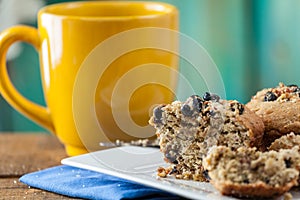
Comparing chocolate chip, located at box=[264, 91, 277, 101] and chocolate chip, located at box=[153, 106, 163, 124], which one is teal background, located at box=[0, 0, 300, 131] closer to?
chocolate chip, located at box=[264, 91, 277, 101]

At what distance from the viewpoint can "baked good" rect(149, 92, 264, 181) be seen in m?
1.36

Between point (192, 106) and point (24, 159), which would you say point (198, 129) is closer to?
point (192, 106)

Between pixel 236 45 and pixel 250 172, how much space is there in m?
1.94

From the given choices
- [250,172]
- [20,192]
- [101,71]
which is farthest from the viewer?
[101,71]

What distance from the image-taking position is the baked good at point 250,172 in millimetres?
1199

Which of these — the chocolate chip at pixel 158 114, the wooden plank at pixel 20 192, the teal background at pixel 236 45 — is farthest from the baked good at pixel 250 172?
the teal background at pixel 236 45

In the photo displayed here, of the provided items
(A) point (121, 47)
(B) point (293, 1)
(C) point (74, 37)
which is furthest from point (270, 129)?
(B) point (293, 1)

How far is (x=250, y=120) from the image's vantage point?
4.49 ft

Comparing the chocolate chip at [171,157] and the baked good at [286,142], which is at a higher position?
Answer: the baked good at [286,142]

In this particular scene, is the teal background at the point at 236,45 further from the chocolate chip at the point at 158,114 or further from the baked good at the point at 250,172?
the baked good at the point at 250,172

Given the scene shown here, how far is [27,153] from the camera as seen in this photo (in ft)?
6.20

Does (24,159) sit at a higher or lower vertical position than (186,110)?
lower

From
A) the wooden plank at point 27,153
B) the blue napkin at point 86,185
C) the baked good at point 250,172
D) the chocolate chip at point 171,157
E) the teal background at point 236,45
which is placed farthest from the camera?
the teal background at point 236,45

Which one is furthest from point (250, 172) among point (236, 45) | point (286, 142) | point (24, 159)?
point (236, 45)
